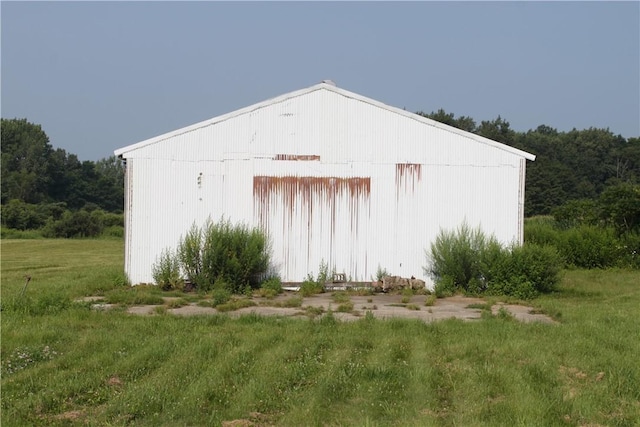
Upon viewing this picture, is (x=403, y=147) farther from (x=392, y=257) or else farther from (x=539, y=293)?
(x=539, y=293)

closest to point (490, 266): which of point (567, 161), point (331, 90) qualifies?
point (331, 90)

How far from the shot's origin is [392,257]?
17.0m

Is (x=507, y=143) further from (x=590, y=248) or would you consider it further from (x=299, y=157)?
(x=299, y=157)

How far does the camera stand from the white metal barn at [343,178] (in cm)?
1686

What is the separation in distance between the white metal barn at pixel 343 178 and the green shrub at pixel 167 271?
137cm

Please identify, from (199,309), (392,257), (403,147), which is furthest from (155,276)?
(403,147)

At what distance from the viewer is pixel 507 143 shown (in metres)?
67.6

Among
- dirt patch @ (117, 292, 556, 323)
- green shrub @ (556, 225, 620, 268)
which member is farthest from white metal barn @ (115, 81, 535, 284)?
green shrub @ (556, 225, 620, 268)

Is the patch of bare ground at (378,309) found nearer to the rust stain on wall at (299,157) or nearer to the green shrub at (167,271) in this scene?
the green shrub at (167,271)

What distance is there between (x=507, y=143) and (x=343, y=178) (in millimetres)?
53920

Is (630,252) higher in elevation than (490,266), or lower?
higher

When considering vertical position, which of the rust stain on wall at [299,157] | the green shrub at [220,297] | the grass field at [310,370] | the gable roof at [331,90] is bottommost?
the grass field at [310,370]

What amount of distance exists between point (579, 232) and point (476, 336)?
1592cm

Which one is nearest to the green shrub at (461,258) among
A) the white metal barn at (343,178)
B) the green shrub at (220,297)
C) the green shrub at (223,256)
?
the white metal barn at (343,178)
